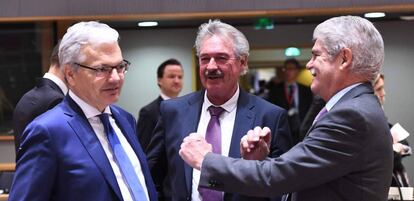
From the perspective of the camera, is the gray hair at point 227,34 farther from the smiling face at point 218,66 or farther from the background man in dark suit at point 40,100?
the background man in dark suit at point 40,100

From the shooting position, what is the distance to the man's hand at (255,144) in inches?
81.2

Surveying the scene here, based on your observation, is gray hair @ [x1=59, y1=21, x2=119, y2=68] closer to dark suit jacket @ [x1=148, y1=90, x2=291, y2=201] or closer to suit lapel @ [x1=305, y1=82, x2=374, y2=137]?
dark suit jacket @ [x1=148, y1=90, x2=291, y2=201]

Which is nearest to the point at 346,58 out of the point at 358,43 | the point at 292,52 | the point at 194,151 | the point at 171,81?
the point at 358,43

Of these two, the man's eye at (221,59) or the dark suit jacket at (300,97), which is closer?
the man's eye at (221,59)

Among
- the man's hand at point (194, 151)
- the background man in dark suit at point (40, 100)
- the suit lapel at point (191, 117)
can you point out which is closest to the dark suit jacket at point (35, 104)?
the background man in dark suit at point (40, 100)

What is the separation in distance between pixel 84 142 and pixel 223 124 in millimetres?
748

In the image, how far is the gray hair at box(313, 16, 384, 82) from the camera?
1817mm

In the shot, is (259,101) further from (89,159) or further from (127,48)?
(127,48)

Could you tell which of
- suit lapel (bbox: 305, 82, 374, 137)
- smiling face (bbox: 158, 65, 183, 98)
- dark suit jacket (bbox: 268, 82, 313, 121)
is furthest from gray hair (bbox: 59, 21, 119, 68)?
dark suit jacket (bbox: 268, 82, 313, 121)

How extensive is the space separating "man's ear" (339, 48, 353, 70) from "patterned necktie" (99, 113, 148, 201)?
2.54 feet

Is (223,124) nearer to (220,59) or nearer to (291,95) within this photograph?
(220,59)

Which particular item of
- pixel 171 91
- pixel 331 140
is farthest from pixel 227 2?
pixel 331 140

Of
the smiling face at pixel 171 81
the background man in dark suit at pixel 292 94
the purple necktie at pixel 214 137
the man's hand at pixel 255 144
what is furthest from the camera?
the background man in dark suit at pixel 292 94

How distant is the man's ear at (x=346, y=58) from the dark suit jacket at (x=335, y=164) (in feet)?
0.27
